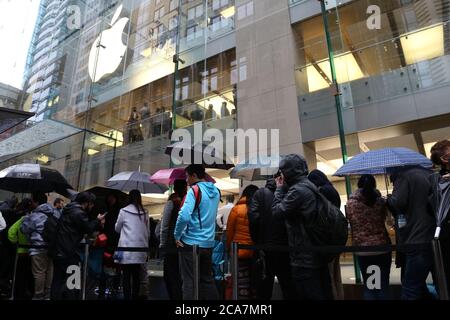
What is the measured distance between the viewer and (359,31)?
8570 mm

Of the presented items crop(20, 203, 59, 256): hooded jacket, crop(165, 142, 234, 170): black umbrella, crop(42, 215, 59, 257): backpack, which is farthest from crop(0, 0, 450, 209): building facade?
crop(42, 215, 59, 257): backpack

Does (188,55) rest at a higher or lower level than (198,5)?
lower

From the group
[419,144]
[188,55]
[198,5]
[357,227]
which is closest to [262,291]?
[357,227]

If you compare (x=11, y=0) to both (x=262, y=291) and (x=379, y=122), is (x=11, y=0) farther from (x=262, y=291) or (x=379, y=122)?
(x=262, y=291)

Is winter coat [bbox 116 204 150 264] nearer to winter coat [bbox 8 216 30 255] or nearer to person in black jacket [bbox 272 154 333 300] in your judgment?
winter coat [bbox 8 216 30 255]

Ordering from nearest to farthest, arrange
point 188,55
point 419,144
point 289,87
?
point 419,144, point 289,87, point 188,55

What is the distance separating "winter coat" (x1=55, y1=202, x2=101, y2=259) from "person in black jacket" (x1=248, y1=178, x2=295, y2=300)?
229cm

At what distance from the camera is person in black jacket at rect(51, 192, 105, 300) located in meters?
4.57

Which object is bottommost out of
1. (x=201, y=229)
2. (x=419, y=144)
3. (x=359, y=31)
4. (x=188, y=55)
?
(x=201, y=229)

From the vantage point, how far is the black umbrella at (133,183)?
7.02m

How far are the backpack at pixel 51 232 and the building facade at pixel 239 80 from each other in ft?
17.5

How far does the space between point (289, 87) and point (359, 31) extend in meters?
2.11

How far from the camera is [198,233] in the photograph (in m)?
3.84
